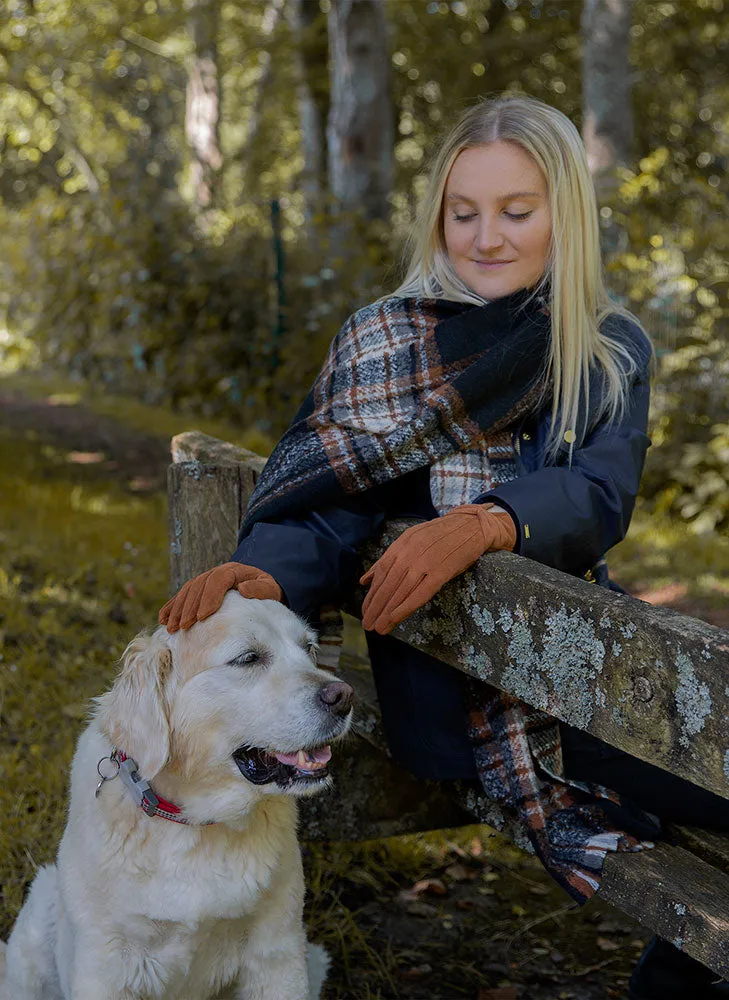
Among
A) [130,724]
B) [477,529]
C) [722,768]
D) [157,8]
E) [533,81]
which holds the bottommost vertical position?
[130,724]

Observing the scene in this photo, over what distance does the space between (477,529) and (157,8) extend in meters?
18.1

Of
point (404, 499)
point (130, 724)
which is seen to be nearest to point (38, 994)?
Result: point (130, 724)

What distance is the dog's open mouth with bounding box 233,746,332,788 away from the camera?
2.22m

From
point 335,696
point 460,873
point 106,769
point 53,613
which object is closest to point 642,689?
point 335,696

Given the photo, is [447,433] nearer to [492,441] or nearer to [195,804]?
[492,441]

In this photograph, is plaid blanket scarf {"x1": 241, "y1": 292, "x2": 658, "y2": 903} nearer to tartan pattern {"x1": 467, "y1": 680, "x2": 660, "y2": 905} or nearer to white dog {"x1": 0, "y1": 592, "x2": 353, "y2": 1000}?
tartan pattern {"x1": 467, "y1": 680, "x2": 660, "y2": 905}

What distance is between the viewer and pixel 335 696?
7.22ft

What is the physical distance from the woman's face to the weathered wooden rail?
29.6 inches

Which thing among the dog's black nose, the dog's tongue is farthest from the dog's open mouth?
the dog's black nose

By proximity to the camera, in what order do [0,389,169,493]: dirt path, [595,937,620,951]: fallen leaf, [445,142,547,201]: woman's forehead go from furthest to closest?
[0,389,169,493]: dirt path < [595,937,620,951]: fallen leaf < [445,142,547,201]: woman's forehead

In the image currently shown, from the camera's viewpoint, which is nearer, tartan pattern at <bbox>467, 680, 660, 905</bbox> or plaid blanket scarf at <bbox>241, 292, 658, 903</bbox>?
tartan pattern at <bbox>467, 680, 660, 905</bbox>

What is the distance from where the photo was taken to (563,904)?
3561mm

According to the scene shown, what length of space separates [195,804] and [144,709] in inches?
9.1

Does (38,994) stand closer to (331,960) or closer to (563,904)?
(331,960)
